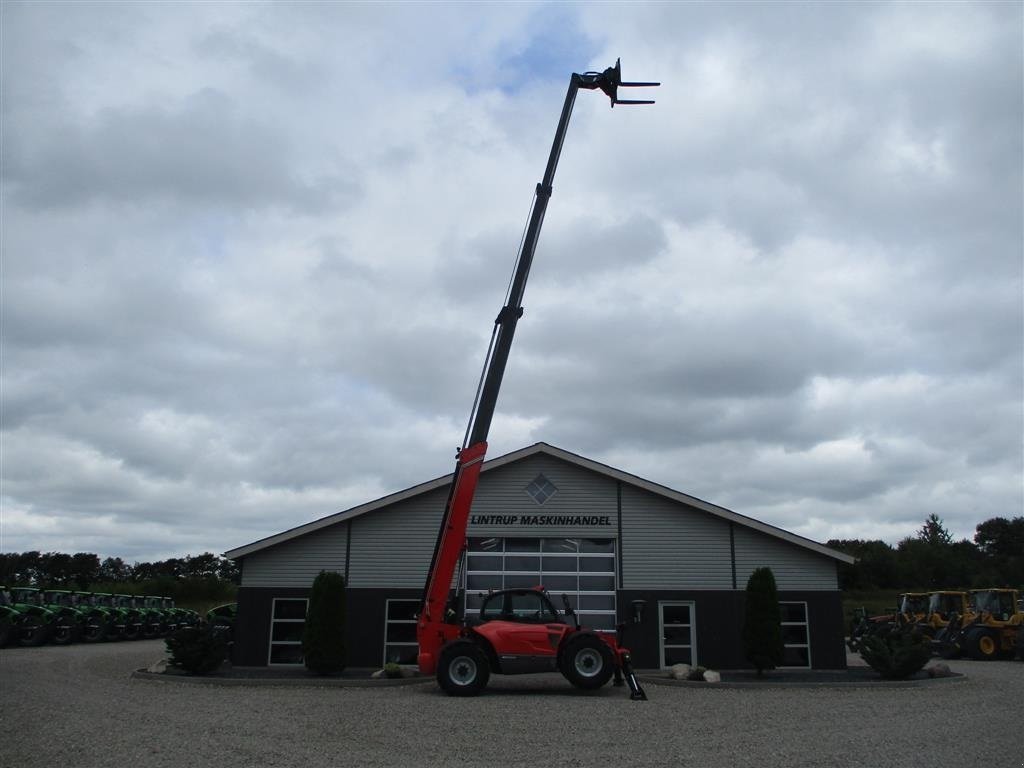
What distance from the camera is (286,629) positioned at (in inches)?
933

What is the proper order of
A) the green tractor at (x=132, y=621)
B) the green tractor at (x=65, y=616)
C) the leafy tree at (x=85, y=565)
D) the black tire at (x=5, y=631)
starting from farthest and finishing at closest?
1. the leafy tree at (x=85, y=565)
2. the green tractor at (x=132, y=621)
3. the green tractor at (x=65, y=616)
4. the black tire at (x=5, y=631)

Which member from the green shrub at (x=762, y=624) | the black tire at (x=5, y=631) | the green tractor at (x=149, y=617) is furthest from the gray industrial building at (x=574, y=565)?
the green tractor at (x=149, y=617)

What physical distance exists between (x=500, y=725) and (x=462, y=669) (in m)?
3.84

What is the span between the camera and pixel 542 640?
690 inches

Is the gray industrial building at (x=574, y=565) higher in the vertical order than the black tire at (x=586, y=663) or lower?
higher

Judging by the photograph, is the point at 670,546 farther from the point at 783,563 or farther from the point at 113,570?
the point at 113,570

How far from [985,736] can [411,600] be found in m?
14.4

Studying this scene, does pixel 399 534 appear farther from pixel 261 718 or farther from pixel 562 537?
pixel 261 718

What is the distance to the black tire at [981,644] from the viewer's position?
29.1 m

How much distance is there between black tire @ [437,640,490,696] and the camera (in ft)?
55.3

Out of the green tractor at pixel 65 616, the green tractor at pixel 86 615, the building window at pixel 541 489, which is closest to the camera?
the building window at pixel 541 489

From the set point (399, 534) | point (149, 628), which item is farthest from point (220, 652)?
point (149, 628)

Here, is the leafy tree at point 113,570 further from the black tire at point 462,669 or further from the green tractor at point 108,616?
the black tire at point 462,669

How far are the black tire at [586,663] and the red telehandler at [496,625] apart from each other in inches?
0.7
